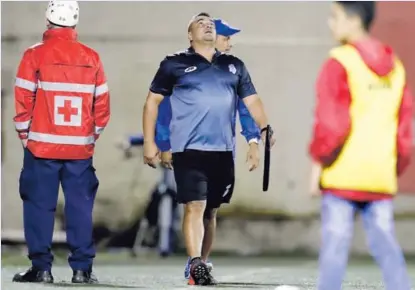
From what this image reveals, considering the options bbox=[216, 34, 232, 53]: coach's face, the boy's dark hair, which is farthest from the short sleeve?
the boy's dark hair

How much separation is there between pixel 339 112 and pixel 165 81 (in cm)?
203

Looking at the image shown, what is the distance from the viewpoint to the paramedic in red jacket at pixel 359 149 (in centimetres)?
526

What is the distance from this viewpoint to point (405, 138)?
5.35 meters

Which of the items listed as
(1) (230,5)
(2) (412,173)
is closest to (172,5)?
(1) (230,5)

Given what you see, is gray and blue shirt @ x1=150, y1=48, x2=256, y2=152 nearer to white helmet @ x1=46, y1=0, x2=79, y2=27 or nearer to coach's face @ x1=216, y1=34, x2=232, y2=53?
coach's face @ x1=216, y1=34, x2=232, y2=53

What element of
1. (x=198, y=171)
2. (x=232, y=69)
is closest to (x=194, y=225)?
(x=198, y=171)

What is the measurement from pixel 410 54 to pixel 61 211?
2.60 meters

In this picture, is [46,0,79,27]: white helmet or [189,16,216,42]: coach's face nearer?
[46,0,79,27]: white helmet

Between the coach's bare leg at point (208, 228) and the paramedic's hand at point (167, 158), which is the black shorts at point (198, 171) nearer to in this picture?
the paramedic's hand at point (167, 158)

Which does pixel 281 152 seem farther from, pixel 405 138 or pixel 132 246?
pixel 405 138

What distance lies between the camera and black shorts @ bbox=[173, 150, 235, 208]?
7.06 metres

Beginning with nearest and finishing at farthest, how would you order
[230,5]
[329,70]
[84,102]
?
[329,70], [84,102], [230,5]

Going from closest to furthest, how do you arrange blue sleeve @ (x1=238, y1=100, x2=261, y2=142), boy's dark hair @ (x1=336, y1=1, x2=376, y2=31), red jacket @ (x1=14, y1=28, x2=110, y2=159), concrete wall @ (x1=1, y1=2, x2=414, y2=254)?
boy's dark hair @ (x1=336, y1=1, x2=376, y2=31), red jacket @ (x1=14, y1=28, x2=110, y2=159), blue sleeve @ (x1=238, y1=100, x2=261, y2=142), concrete wall @ (x1=1, y1=2, x2=414, y2=254)

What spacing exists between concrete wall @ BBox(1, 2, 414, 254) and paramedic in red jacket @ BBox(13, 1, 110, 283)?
2.83m
